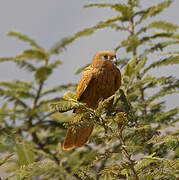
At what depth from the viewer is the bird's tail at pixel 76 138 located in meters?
1.79

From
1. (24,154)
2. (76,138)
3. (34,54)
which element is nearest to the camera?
(24,154)

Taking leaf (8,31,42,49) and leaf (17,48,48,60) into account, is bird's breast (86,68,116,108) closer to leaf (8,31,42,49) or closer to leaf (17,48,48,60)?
leaf (17,48,48,60)

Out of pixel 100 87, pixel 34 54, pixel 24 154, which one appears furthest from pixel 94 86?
pixel 34 54

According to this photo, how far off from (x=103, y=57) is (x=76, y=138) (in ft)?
2.17

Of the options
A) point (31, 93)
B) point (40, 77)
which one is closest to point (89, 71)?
point (40, 77)

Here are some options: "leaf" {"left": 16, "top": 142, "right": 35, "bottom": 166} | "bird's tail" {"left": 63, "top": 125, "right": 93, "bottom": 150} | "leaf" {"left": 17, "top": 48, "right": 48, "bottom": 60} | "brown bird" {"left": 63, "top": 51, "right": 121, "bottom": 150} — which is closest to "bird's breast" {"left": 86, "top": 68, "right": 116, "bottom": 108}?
"brown bird" {"left": 63, "top": 51, "right": 121, "bottom": 150}

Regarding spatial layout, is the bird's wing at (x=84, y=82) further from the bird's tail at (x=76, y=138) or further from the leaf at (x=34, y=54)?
the leaf at (x=34, y=54)

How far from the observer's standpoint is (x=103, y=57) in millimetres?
2033

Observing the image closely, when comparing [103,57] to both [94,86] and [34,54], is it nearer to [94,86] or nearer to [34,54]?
[94,86]

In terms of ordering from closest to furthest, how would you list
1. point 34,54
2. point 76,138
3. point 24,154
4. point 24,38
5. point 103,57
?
point 24,154 → point 76,138 → point 103,57 → point 34,54 → point 24,38

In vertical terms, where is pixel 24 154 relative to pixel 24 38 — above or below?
below

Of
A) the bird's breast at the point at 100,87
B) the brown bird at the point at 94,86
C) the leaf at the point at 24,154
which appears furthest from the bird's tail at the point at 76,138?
the leaf at the point at 24,154

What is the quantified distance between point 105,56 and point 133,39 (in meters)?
1.08

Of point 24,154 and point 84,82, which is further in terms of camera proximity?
point 84,82
